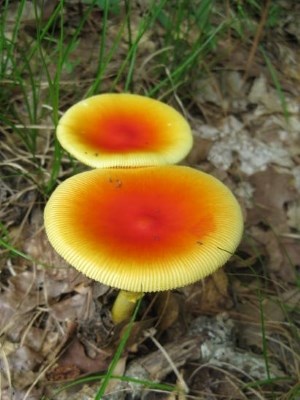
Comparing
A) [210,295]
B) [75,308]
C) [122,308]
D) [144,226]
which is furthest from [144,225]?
[210,295]

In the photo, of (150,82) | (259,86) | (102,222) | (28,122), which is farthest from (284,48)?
(102,222)

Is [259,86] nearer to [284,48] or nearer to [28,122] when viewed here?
[284,48]

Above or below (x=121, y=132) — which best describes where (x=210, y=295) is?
below

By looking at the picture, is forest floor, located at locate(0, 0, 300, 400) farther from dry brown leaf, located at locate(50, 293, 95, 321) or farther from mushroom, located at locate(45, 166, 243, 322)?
mushroom, located at locate(45, 166, 243, 322)

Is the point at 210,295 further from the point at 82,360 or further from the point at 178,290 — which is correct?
the point at 82,360

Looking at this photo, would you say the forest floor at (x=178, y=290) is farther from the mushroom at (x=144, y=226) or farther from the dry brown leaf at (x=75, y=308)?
the mushroom at (x=144, y=226)

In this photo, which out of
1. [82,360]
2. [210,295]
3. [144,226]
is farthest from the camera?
[210,295]

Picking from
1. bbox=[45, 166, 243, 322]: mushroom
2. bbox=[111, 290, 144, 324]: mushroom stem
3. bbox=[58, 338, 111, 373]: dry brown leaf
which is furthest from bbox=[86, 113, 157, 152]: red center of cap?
bbox=[58, 338, 111, 373]: dry brown leaf

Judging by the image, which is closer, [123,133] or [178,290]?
[123,133]

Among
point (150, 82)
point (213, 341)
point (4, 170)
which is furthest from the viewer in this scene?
point (150, 82)
